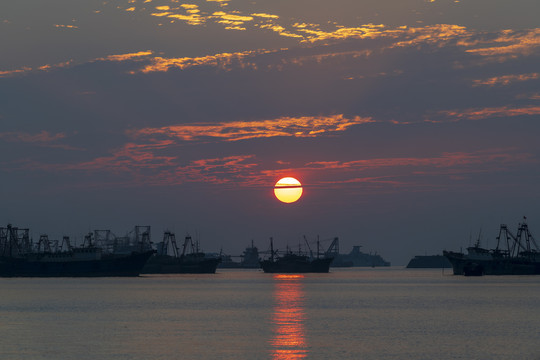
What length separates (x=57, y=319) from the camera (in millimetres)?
103750

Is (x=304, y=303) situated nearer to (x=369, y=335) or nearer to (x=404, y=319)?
(x=404, y=319)

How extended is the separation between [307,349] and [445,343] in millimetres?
13653

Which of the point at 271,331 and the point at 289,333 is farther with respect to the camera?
the point at 271,331

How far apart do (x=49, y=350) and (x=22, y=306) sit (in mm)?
68462

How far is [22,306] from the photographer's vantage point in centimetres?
13338

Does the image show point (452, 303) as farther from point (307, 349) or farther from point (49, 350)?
point (49, 350)

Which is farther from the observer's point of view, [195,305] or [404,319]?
[195,305]

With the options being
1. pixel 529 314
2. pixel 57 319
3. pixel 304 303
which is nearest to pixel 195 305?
pixel 304 303

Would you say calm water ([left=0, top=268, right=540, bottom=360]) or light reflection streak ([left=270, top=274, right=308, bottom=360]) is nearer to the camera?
light reflection streak ([left=270, top=274, right=308, bottom=360])

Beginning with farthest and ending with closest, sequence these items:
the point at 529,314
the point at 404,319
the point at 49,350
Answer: the point at 529,314, the point at 404,319, the point at 49,350

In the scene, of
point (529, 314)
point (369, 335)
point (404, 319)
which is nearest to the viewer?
point (369, 335)

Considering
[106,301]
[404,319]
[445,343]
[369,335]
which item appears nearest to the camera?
[445,343]

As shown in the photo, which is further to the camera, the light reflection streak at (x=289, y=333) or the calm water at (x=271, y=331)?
the calm water at (x=271, y=331)

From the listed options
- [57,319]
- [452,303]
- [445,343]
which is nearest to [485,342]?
[445,343]
